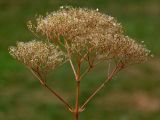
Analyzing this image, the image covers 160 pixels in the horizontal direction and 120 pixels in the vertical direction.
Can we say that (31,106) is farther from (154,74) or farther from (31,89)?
(154,74)

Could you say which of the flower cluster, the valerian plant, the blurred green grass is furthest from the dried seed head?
the blurred green grass

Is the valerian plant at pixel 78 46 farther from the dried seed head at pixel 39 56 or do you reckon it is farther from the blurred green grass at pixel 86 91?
the blurred green grass at pixel 86 91

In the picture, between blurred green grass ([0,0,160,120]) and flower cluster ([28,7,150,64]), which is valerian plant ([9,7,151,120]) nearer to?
→ flower cluster ([28,7,150,64])

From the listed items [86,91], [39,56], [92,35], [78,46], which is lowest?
[86,91]

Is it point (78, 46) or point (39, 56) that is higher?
point (78, 46)

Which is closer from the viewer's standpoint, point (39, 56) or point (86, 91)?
point (39, 56)

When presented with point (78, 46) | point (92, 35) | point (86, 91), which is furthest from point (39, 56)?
point (86, 91)

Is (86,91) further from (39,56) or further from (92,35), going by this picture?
(92,35)
